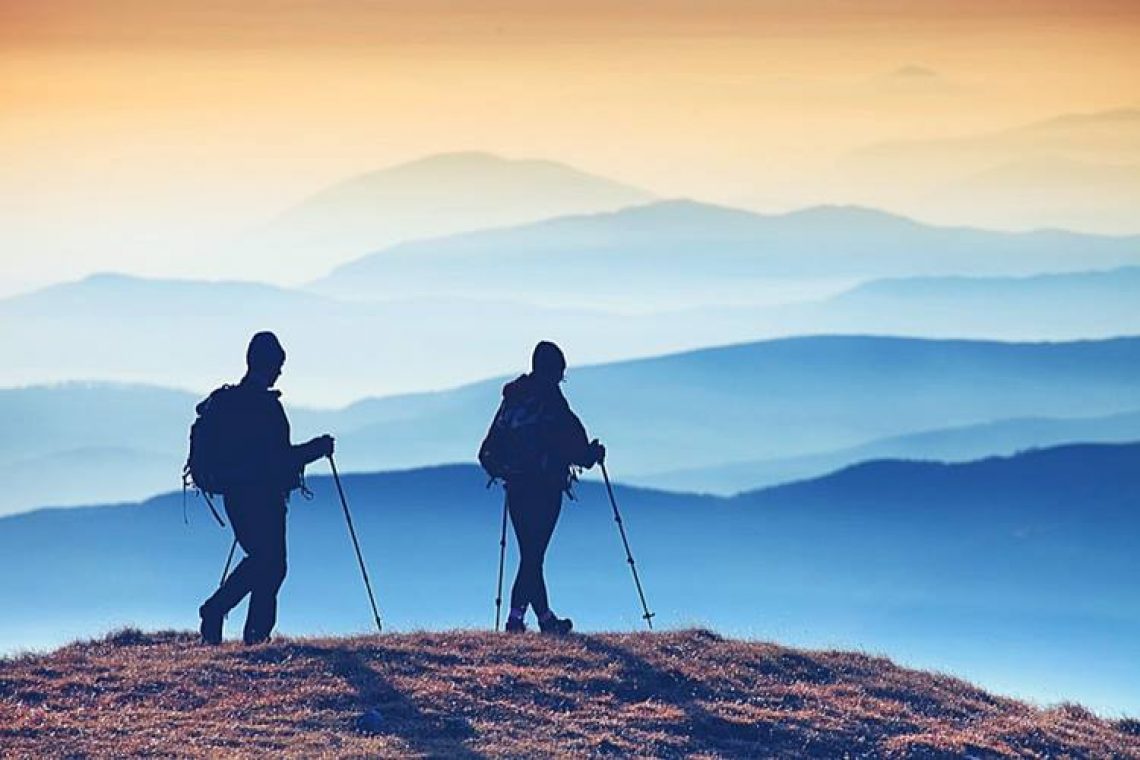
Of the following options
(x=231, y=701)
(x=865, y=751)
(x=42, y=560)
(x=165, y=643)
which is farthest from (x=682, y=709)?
(x=42, y=560)

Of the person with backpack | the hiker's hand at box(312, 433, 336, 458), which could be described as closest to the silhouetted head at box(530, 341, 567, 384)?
the person with backpack

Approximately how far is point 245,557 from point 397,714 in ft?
12.3

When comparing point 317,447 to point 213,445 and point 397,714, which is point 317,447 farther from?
point 397,714

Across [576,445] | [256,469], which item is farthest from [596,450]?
[256,469]

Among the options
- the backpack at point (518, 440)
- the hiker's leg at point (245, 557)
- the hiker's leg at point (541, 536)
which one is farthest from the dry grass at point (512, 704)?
the backpack at point (518, 440)

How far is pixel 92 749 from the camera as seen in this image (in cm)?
2575

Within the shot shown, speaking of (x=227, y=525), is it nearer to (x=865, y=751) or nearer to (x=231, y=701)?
(x=231, y=701)

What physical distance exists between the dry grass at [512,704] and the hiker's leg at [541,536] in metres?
0.98

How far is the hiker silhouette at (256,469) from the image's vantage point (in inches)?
1176

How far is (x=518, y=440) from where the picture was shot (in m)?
31.0

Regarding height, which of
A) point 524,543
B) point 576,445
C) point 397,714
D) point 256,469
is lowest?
point 397,714

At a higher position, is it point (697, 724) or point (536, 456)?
point (536, 456)

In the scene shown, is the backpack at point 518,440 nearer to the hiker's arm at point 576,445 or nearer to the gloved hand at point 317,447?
the hiker's arm at point 576,445

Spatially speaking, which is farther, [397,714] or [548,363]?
[548,363]
